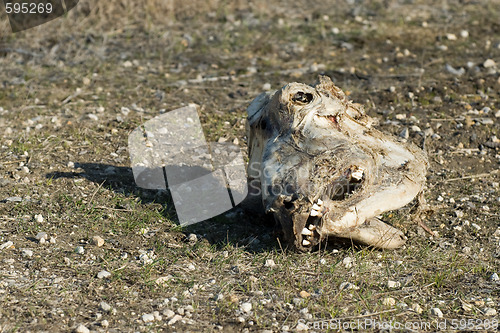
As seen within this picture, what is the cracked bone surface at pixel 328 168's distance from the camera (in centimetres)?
414

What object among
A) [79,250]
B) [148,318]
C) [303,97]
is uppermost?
[303,97]

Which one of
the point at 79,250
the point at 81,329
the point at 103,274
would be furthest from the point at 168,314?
the point at 79,250

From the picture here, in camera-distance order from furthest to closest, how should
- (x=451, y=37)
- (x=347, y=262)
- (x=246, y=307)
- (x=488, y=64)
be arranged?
(x=451, y=37)
(x=488, y=64)
(x=347, y=262)
(x=246, y=307)

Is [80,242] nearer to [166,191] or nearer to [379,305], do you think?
[166,191]

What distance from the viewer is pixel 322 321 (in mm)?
3775

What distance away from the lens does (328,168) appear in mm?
4199

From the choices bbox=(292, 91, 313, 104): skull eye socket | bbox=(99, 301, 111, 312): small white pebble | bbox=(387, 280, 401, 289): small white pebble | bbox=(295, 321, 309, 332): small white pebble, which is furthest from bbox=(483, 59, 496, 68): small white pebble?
bbox=(99, 301, 111, 312): small white pebble

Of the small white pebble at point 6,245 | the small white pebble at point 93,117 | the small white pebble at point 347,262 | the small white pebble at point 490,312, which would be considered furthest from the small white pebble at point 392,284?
the small white pebble at point 93,117

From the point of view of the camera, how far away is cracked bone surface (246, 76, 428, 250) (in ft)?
13.6

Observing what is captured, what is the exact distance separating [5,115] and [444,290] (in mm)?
4595

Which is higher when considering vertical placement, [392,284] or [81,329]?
[81,329]

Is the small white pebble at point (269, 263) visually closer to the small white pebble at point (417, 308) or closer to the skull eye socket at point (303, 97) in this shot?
the small white pebble at point (417, 308)

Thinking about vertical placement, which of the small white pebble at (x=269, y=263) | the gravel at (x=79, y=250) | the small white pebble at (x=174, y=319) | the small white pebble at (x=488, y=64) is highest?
the small white pebble at (x=174, y=319)

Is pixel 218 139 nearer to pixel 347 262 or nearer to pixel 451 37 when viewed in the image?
pixel 347 262
